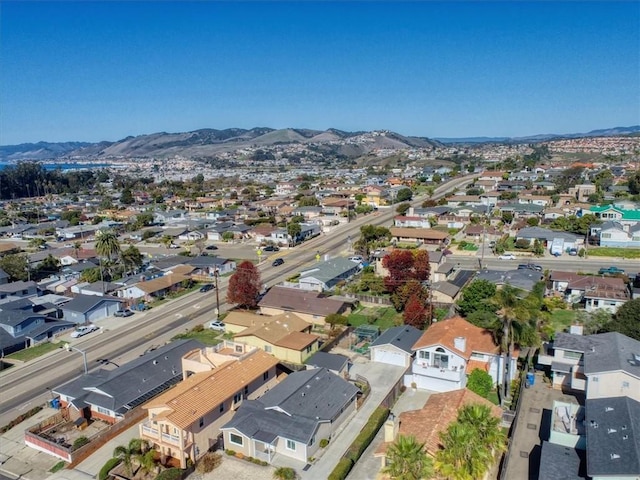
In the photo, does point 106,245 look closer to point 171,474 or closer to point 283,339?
point 283,339

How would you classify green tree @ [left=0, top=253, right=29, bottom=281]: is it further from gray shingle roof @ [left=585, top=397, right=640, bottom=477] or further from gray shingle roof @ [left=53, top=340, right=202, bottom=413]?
gray shingle roof @ [left=585, top=397, right=640, bottom=477]

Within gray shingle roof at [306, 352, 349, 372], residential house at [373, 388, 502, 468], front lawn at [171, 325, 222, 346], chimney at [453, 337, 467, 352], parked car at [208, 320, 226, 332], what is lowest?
front lawn at [171, 325, 222, 346]

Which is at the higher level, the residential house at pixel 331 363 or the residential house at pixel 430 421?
the residential house at pixel 430 421

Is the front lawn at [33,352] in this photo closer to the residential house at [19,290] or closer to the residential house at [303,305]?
the residential house at [19,290]

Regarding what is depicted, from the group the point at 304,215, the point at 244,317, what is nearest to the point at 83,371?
the point at 244,317

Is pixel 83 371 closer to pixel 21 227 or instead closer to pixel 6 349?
pixel 6 349

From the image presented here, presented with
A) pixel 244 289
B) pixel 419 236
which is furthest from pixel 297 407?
pixel 419 236

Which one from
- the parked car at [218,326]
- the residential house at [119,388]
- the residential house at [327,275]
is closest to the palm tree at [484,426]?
the residential house at [119,388]

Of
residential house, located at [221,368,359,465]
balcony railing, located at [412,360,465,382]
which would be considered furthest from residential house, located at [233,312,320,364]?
balcony railing, located at [412,360,465,382]
